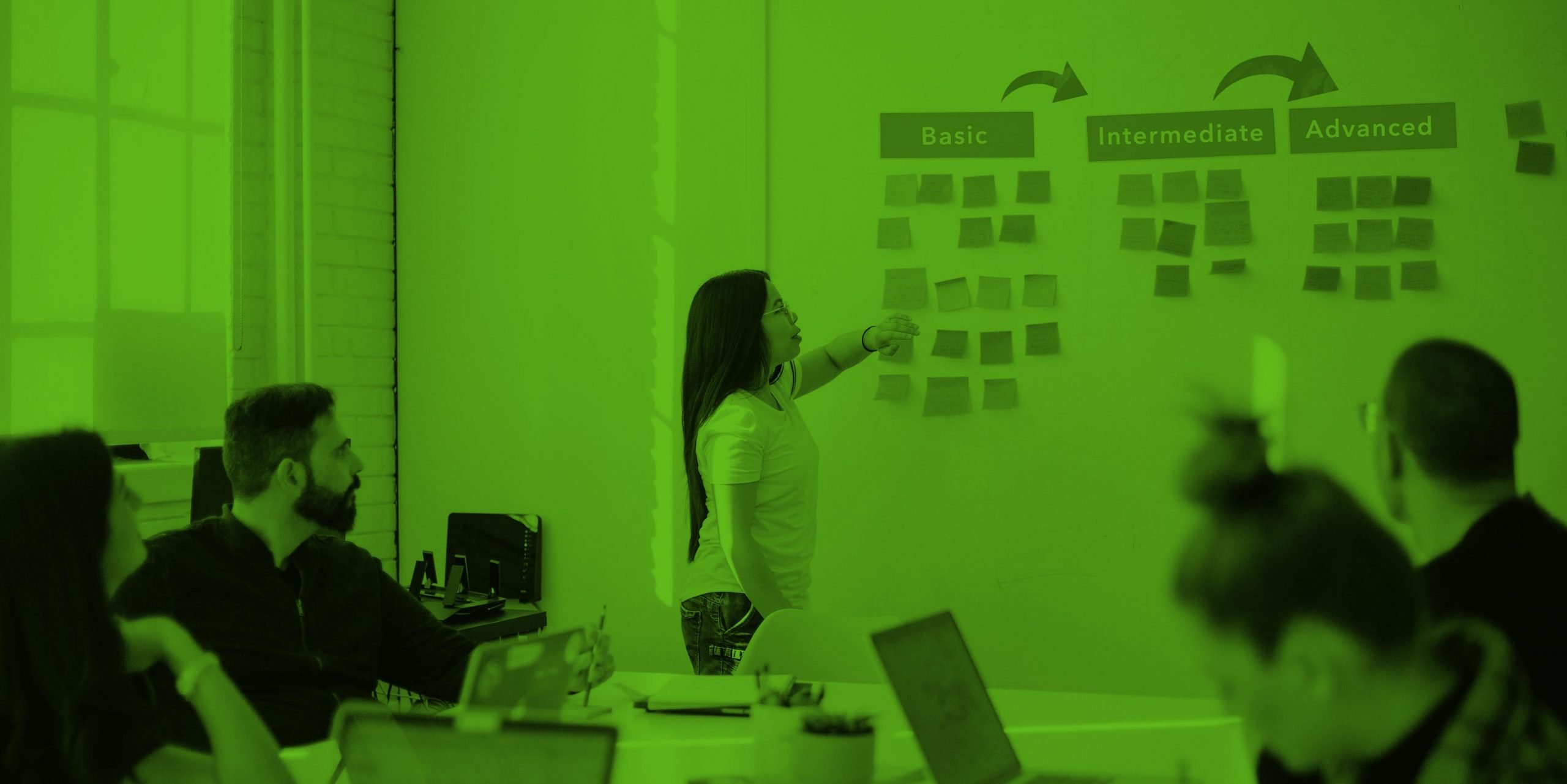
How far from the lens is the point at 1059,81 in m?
3.61

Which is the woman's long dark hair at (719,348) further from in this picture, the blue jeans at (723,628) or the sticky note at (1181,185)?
the sticky note at (1181,185)

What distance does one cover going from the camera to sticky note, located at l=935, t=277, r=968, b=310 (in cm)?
Result: 366

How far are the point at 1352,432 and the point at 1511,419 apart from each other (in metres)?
1.88

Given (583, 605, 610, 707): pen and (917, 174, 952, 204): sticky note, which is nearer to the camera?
(583, 605, 610, 707): pen

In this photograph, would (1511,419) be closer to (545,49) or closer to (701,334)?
(701,334)

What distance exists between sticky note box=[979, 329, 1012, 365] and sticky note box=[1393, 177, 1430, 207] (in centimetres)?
110

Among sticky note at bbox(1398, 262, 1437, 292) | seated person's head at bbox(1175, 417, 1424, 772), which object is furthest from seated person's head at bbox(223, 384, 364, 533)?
sticky note at bbox(1398, 262, 1437, 292)

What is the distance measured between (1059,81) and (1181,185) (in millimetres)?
461

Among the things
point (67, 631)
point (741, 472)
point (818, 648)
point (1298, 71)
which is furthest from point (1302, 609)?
point (1298, 71)

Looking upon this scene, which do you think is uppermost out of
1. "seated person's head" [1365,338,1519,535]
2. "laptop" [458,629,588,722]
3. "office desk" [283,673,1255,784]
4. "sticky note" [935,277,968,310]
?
"sticky note" [935,277,968,310]

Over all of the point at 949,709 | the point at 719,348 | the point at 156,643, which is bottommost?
the point at 949,709

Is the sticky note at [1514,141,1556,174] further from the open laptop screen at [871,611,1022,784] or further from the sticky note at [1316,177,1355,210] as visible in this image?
the open laptop screen at [871,611,1022,784]

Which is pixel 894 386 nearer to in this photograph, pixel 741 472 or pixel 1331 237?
pixel 741 472

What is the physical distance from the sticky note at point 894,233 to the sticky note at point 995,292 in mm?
255
